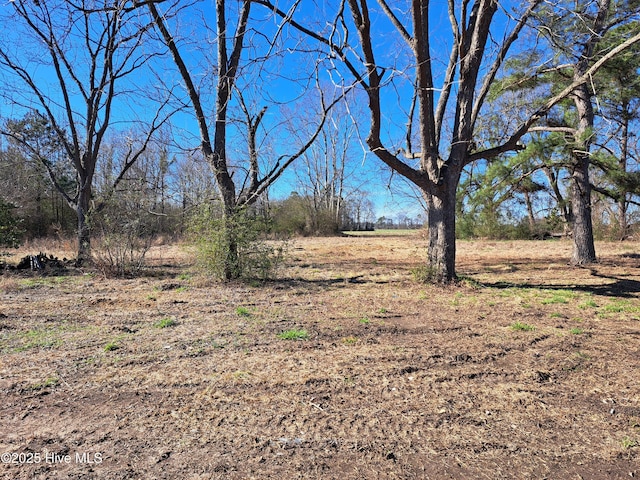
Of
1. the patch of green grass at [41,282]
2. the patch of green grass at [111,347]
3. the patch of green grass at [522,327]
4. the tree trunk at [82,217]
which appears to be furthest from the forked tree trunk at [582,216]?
the tree trunk at [82,217]

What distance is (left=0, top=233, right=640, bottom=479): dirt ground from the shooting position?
182 cm

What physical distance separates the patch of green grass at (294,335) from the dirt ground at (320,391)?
3 cm

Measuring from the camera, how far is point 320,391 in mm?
2582

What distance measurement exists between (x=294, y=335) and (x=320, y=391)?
52.5 inches

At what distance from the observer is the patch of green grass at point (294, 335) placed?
382cm

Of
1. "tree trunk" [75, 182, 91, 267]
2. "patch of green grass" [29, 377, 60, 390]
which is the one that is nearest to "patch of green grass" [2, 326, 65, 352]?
"patch of green grass" [29, 377, 60, 390]

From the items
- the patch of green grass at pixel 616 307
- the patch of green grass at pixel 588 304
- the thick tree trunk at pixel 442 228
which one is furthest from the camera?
the thick tree trunk at pixel 442 228

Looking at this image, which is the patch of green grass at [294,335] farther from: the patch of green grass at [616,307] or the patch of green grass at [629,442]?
the patch of green grass at [616,307]

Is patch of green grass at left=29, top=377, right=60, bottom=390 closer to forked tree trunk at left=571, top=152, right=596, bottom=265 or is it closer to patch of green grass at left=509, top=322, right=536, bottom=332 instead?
patch of green grass at left=509, top=322, right=536, bottom=332

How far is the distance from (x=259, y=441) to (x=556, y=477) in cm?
153

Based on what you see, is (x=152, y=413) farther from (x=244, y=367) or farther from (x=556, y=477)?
(x=556, y=477)

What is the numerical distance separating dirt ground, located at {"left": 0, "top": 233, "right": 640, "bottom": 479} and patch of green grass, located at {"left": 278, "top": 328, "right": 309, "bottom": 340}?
0.03m

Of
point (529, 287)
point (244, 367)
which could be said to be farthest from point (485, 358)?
point (529, 287)

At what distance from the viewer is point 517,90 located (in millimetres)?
10164
